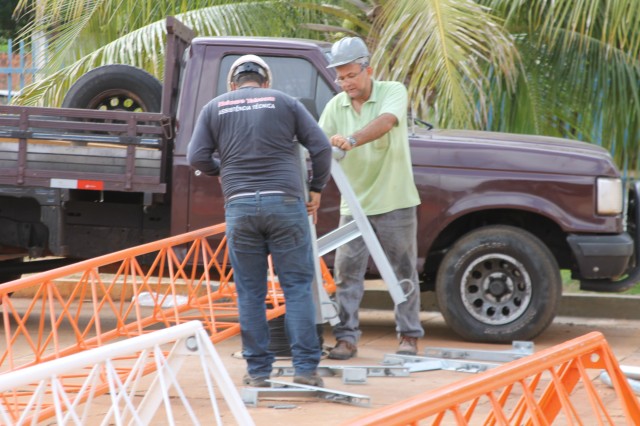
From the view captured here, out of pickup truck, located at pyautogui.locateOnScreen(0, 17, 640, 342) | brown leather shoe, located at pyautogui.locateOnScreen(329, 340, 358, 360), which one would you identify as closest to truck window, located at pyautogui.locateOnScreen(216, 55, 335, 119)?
pickup truck, located at pyautogui.locateOnScreen(0, 17, 640, 342)

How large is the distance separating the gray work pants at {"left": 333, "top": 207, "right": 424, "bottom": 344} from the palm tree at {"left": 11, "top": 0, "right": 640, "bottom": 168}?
2823 mm

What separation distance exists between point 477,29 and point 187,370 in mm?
4427

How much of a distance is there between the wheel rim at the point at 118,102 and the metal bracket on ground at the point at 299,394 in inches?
125

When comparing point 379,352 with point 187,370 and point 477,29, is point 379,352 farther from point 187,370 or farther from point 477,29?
point 477,29

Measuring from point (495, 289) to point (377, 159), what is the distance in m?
1.47

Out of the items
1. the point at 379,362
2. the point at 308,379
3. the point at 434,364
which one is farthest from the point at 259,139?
the point at 379,362

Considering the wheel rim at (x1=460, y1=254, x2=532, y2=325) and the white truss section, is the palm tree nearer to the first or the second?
the wheel rim at (x1=460, y1=254, x2=532, y2=325)

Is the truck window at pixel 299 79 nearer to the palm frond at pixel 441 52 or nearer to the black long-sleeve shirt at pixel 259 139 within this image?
the palm frond at pixel 441 52

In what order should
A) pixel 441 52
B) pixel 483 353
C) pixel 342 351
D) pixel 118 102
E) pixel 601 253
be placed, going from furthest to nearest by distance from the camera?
pixel 441 52
pixel 118 102
pixel 601 253
pixel 342 351
pixel 483 353

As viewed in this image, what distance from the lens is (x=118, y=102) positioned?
8.27m

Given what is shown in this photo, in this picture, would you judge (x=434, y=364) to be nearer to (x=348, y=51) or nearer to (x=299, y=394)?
(x=299, y=394)

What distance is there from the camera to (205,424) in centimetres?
525

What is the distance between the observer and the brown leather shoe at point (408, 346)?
7051mm

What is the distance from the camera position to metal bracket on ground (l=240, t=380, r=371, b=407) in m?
5.54
